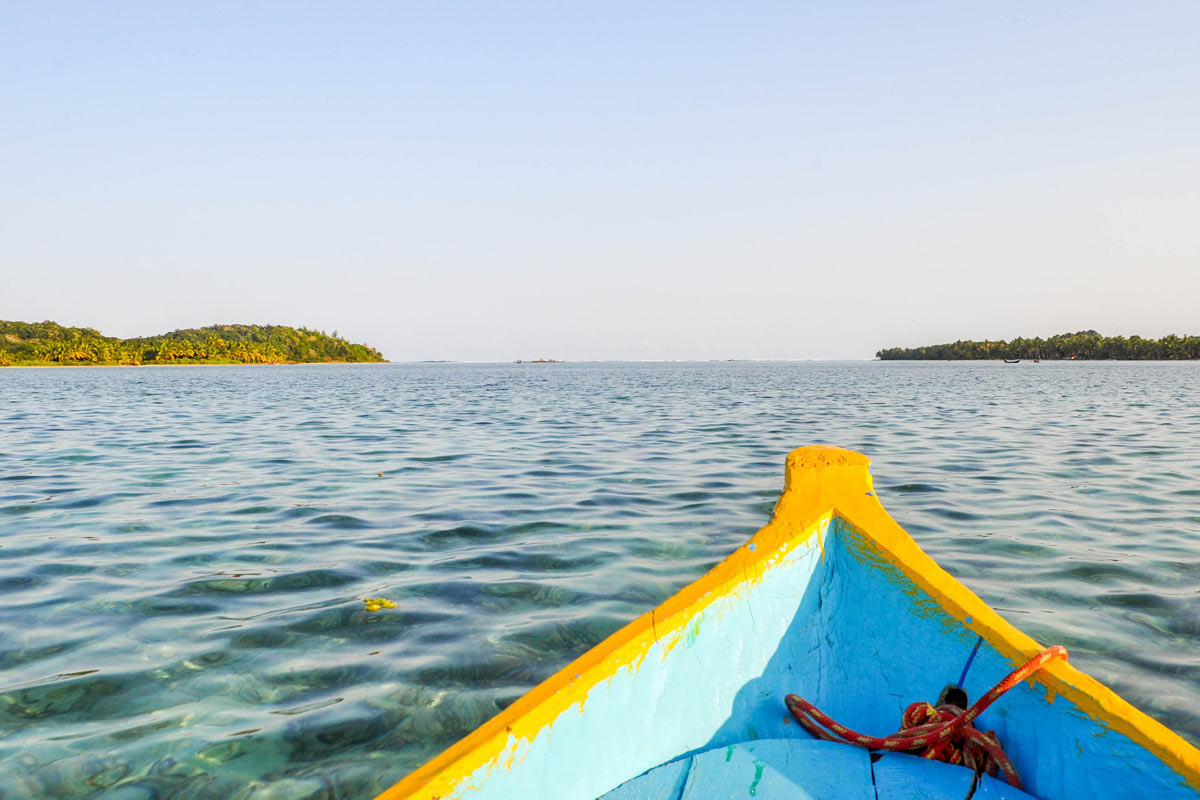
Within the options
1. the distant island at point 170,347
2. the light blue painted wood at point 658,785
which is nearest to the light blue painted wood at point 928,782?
the light blue painted wood at point 658,785

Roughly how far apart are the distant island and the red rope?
130333 mm

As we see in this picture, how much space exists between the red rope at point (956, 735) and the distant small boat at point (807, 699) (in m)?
0.02

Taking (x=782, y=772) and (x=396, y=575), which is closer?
(x=782, y=772)

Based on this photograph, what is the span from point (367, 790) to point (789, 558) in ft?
6.23

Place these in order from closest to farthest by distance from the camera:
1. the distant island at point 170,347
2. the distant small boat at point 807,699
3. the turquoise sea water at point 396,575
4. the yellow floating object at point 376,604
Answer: the distant small boat at point 807,699 → the turquoise sea water at point 396,575 → the yellow floating object at point 376,604 → the distant island at point 170,347

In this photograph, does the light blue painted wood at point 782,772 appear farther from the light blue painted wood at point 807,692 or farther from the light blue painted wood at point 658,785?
the light blue painted wood at point 807,692

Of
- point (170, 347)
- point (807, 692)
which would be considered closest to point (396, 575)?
point (807, 692)

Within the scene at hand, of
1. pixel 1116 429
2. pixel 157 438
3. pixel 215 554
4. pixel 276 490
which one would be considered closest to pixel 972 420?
pixel 1116 429

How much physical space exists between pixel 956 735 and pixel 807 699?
0.64 meters

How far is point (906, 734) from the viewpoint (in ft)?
7.11

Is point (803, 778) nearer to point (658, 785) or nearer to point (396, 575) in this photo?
point (658, 785)

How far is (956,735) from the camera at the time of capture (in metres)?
2.12

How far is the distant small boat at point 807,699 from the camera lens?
173 centimetres

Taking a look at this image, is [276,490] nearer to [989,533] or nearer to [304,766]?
[304,766]
